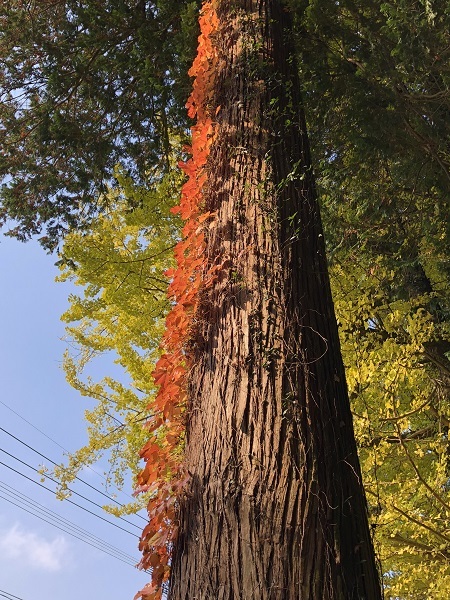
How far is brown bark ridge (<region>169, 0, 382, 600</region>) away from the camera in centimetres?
149

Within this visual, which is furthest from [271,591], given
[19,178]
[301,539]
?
[19,178]

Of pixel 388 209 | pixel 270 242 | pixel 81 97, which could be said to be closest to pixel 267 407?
pixel 270 242

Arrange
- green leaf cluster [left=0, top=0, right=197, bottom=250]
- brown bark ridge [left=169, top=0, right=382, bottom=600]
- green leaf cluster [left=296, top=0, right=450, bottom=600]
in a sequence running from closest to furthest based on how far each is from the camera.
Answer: brown bark ridge [left=169, top=0, right=382, bottom=600]
green leaf cluster [left=296, top=0, right=450, bottom=600]
green leaf cluster [left=0, top=0, right=197, bottom=250]

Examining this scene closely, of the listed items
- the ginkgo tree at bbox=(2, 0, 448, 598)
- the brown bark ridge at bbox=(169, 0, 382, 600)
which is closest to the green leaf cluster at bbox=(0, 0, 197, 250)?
the ginkgo tree at bbox=(2, 0, 448, 598)

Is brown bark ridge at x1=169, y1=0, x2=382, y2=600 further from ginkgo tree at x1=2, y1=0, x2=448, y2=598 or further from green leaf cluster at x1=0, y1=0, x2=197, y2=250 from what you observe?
green leaf cluster at x1=0, y1=0, x2=197, y2=250

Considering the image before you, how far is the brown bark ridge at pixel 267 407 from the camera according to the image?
1494mm

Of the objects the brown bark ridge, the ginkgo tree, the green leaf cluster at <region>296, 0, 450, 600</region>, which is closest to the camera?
the brown bark ridge

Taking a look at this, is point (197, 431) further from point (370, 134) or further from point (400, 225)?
point (400, 225)

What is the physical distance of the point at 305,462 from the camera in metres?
1.63

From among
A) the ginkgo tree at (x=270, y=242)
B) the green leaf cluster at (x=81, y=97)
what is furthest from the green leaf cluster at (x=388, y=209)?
the green leaf cluster at (x=81, y=97)

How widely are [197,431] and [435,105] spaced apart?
421 cm

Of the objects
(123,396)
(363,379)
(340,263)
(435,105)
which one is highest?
(435,105)

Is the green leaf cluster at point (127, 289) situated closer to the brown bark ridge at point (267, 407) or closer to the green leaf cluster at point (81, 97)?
the green leaf cluster at point (81, 97)

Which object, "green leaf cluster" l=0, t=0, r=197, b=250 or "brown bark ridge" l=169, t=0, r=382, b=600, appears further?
"green leaf cluster" l=0, t=0, r=197, b=250
